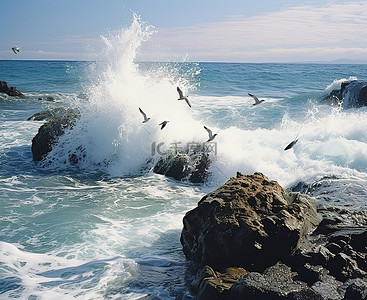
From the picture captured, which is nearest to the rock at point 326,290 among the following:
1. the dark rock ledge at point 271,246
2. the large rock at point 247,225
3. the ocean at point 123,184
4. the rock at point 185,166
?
the dark rock ledge at point 271,246

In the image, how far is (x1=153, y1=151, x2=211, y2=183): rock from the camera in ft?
34.4

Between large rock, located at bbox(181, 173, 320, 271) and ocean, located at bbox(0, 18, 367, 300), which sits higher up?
large rock, located at bbox(181, 173, 320, 271)

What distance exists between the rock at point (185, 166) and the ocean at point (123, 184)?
0.21 meters

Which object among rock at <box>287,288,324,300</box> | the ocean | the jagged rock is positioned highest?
the jagged rock

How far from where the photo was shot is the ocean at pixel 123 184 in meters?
5.84

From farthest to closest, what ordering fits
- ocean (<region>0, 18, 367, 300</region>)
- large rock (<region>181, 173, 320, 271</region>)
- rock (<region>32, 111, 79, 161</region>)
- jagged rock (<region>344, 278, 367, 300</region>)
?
rock (<region>32, 111, 79, 161</region>), ocean (<region>0, 18, 367, 300</region>), large rock (<region>181, 173, 320, 271</region>), jagged rock (<region>344, 278, 367, 300</region>)

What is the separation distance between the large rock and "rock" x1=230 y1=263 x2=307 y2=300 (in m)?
0.45

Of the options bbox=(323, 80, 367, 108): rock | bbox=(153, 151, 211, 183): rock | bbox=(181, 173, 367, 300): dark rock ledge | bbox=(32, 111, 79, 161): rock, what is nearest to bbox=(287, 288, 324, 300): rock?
bbox=(181, 173, 367, 300): dark rock ledge

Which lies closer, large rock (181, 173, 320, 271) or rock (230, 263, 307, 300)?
rock (230, 263, 307, 300)

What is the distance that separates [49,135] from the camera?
501 inches

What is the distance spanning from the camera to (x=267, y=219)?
527cm

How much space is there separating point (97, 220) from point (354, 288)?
5185mm

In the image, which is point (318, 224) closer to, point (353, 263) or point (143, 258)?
point (353, 263)

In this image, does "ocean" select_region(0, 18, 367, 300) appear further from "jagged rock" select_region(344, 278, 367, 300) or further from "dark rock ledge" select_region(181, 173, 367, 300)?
Result: "jagged rock" select_region(344, 278, 367, 300)
